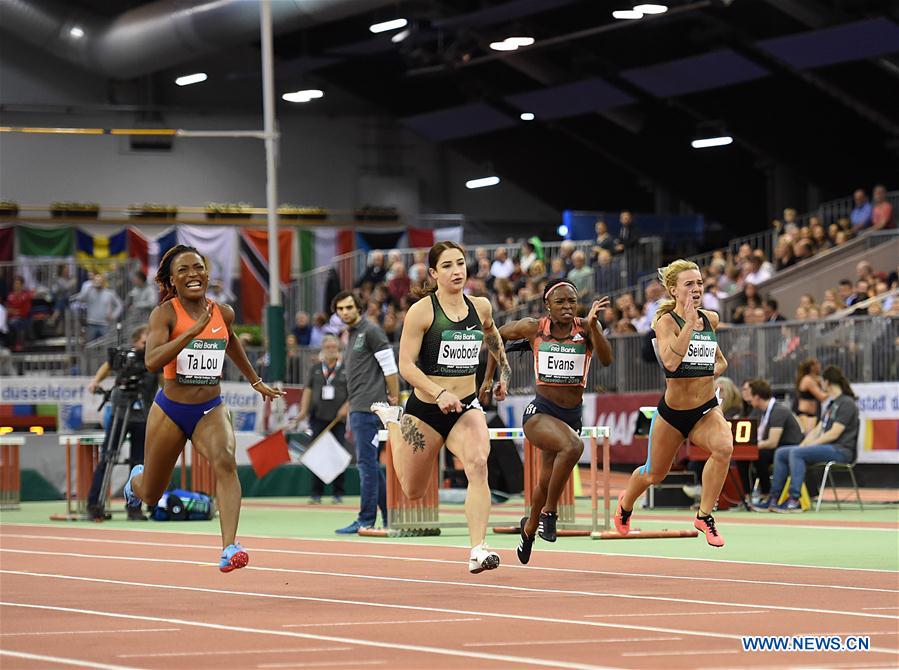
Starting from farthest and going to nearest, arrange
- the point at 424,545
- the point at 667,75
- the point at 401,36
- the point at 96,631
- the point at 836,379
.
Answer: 1. the point at 401,36
2. the point at 667,75
3. the point at 836,379
4. the point at 424,545
5. the point at 96,631

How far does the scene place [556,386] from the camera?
13031 millimetres

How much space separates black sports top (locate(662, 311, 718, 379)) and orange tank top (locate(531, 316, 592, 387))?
0.68 metres

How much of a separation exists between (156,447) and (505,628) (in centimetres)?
339

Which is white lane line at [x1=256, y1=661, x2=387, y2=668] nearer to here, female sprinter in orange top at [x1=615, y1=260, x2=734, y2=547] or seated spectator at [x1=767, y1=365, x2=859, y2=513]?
female sprinter in orange top at [x1=615, y1=260, x2=734, y2=547]

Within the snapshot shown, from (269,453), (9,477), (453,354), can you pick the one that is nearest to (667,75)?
(269,453)

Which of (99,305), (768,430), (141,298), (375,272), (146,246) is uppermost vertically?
(146,246)

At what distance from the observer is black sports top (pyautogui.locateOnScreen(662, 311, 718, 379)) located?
12812 millimetres

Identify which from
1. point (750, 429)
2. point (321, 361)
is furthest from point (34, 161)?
point (750, 429)

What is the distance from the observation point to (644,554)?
14164 millimetres

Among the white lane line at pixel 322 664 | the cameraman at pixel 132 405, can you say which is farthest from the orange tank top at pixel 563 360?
the cameraman at pixel 132 405

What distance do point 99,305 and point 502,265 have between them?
9164mm

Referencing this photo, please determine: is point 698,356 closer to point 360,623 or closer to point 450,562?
point 450,562

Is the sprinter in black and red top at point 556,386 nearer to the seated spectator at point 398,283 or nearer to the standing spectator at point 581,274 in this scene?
the standing spectator at point 581,274

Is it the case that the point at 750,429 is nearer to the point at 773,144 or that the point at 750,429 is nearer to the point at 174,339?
the point at 174,339
